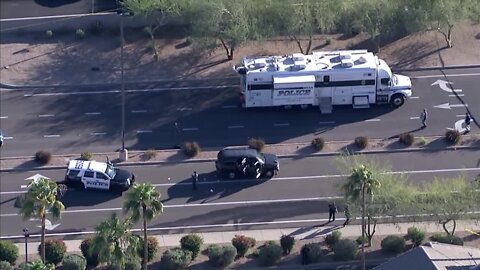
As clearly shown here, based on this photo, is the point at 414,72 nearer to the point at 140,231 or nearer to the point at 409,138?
the point at 409,138

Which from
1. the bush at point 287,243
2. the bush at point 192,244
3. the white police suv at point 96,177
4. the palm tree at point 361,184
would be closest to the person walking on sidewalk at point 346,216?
the bush at point 287,243

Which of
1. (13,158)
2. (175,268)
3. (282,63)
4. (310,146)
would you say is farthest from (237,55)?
(175,268)

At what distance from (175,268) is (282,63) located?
777 inches

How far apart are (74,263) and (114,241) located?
7.12m

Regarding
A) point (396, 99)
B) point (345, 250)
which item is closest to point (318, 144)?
point (396, 99)

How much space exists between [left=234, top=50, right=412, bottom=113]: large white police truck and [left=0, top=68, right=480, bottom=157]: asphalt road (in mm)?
690

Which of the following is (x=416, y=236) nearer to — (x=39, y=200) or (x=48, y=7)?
(x=39, y=200)

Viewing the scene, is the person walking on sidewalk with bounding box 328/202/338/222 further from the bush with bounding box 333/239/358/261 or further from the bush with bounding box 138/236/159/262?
the bush with bounding box 138/236/159/262

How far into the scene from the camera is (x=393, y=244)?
66.8m

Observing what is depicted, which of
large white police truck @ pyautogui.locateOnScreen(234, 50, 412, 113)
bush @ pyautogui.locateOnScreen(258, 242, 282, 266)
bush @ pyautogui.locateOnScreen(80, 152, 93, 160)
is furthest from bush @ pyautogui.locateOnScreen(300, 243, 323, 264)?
large white police truck @ pyautogui.locateOnScreen(234, 50, 412, 113)

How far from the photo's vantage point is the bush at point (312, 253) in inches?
2608

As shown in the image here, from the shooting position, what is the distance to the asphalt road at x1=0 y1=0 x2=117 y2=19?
91688 mm

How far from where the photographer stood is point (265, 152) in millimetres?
75938

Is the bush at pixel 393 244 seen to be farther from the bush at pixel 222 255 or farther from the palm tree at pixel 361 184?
the bush at pixel 222 255
